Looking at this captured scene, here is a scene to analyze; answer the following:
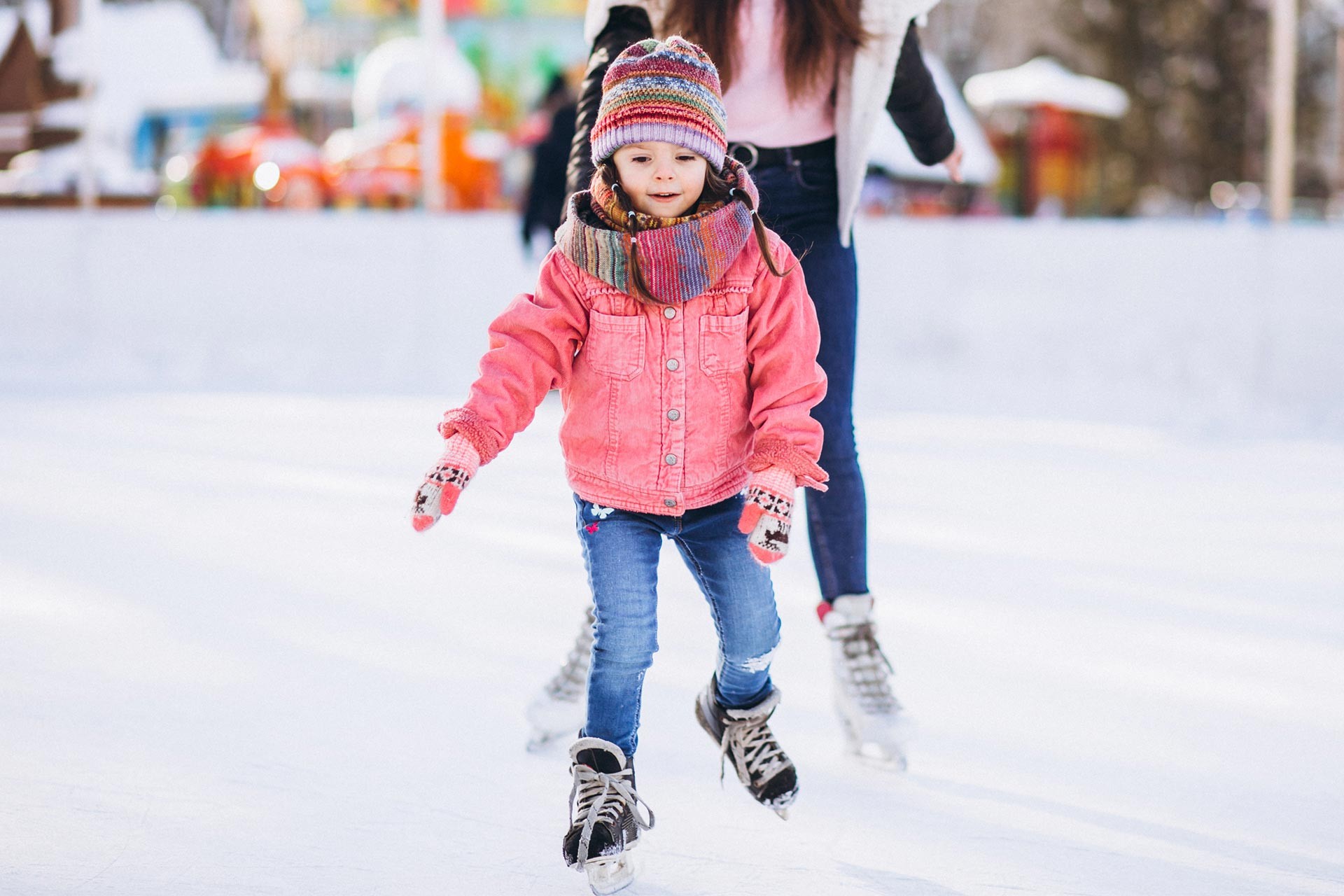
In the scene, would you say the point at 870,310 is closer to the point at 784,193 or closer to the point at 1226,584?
the point at 1226,584

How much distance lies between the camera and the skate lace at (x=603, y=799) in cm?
161

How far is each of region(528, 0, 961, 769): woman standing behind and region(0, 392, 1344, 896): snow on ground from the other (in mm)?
108

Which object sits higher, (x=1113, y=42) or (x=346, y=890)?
(x=1113, y=42)

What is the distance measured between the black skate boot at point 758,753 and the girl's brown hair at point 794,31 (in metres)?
0.87

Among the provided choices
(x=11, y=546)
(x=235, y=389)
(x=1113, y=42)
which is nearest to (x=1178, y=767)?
(x=11, y=546)

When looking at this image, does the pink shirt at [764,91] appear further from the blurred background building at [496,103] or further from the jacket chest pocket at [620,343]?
the blurred background building at [496,103]

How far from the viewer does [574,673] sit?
2168mm

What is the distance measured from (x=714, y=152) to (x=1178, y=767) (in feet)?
3.60

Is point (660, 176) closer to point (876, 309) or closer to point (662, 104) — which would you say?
point (662, 104)

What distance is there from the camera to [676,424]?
1.65m

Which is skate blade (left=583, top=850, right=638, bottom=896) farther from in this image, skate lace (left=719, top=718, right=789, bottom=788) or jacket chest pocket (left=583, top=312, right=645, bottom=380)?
jacket chest pocket (left=583, top=312, right=645, bottom=380)

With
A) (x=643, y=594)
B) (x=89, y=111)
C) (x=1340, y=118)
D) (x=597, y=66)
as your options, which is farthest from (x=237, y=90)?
(x=643, y=594)

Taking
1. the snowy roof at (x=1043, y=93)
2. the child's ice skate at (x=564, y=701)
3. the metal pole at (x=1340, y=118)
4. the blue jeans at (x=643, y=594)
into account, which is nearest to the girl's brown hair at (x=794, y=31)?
the blue jeans at (x=643, y=594)

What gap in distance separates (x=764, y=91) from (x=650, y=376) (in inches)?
24.6
